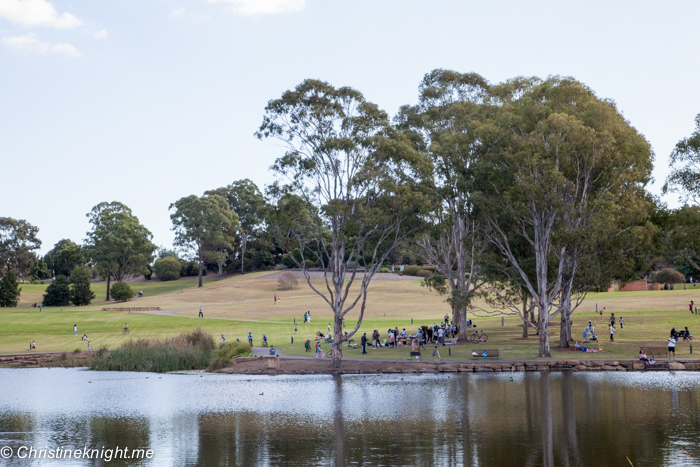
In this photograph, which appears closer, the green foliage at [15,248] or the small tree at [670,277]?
the small tree at [670,277]

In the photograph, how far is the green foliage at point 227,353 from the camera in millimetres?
40844

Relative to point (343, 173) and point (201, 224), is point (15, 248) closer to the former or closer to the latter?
point (201, 224)

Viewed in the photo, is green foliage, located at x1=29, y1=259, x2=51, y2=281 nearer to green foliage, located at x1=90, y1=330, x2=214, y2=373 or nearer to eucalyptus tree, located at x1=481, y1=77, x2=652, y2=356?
green foliage, located at x1=90, y1=330, x2=214, y2=373

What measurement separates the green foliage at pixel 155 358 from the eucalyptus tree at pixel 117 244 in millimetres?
59476

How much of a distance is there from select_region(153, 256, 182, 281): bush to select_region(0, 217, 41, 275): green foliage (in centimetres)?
3461

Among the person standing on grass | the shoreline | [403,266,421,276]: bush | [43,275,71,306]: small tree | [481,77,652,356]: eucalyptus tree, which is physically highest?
[481,77,652,356]: eucalyptus tree

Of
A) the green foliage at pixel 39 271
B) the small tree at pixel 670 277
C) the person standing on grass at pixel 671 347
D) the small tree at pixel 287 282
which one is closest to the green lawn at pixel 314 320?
the small tree at pixel 287 282

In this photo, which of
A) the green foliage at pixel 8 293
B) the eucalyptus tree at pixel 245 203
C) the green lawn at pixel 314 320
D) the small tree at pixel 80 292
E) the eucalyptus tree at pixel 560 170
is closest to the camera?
the eucalyptus tree at pixel 560 170

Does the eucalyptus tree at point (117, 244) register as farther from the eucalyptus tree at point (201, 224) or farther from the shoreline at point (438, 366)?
the shoreline at point (438, 366)

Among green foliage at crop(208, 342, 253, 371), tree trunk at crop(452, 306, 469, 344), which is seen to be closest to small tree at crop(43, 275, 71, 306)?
green foliage at crop(208, 342, 253, 371)

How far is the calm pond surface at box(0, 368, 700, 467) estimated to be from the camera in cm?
1775

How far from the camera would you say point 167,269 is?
419ft

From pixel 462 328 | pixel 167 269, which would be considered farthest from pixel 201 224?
pixel 462 328

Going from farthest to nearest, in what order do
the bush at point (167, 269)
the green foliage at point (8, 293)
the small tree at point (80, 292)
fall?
the bush at point (167, 269) < the small tree at point (80, 292) < the green foliage at point (8, 293)
